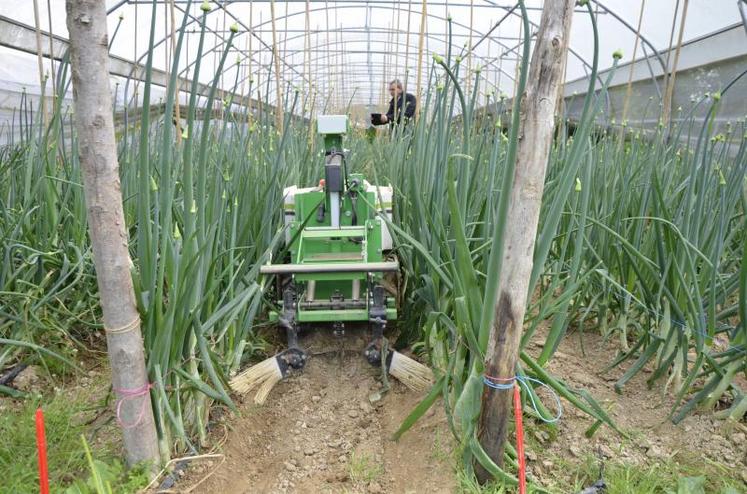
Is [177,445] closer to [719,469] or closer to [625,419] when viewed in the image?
[625,419]

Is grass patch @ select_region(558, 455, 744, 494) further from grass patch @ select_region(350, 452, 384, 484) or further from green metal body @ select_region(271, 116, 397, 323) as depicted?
green metal body @ select_region(271, 116, 397, 323)

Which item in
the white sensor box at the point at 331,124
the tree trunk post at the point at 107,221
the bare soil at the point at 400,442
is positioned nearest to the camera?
the tree trunk post at the point at 107,221

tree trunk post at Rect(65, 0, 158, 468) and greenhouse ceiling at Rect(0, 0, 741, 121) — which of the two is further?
greenhouse ceiling at Rect(0, 0, 741, 121)

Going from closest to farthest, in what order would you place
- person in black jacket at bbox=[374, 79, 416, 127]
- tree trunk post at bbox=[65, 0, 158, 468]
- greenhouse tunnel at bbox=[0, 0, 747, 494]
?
tree trunk post at bbox=[65, 0, 158, 468] → greenhouse tunnel at bbox=[0, 0, 747, 494] → person in black jacket at bbox=[374, 79, 416, 127]

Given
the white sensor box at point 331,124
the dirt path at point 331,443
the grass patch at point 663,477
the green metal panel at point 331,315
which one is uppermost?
the white sensor box at point 331,124

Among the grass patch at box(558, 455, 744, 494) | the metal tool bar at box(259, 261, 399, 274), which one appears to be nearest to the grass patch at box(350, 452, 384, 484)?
the grass patch at box(558, 455, 744, 494)

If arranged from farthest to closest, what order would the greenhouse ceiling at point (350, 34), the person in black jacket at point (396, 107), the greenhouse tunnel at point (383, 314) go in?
the person in black jacket at point (396, 107) < the greenhouse ceiling at point (350, 34) < the greenhouse tunnel at point (383, 314)

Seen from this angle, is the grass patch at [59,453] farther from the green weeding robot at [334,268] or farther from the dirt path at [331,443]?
the green weeding robot at [334,268]

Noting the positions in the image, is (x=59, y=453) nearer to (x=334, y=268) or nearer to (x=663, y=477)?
(x=334, y=268)

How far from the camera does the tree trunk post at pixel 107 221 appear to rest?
3.45 feet

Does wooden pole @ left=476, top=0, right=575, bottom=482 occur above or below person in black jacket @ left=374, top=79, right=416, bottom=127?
below

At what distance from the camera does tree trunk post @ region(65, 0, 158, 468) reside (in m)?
1.05

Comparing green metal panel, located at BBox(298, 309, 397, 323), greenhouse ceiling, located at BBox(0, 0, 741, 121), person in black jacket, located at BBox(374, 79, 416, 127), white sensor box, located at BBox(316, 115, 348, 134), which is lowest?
green metal panel, located at BBox(298, 309, 397, 323)

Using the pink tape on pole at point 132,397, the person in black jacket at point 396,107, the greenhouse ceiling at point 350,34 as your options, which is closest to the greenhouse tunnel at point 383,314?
the pink tape on pole at point 132,397
